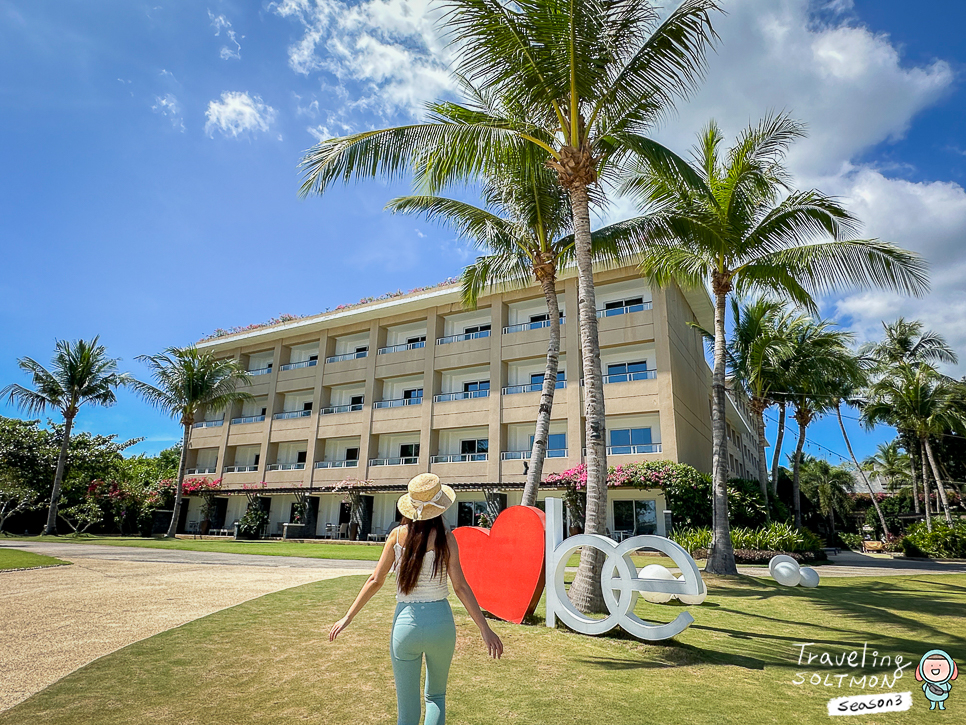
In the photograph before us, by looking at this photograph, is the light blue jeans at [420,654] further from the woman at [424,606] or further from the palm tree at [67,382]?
the palm tree at [67,382]

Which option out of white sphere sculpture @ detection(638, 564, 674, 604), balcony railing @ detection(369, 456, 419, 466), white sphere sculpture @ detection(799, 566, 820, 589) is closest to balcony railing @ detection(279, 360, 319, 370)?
balcony railing @ detection(369, 456, 419, 466)

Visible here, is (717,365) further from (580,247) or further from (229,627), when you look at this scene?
(229,627)

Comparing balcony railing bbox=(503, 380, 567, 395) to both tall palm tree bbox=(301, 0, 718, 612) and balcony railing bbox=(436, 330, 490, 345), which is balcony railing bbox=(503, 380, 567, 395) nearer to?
balcony railing bbox=(436, 330, 490, 345)

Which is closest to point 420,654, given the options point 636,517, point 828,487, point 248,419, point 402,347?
point 636,517

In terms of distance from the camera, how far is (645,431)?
26.2 metres

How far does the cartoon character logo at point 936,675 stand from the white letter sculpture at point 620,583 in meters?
2.11

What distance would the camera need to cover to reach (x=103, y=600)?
9.09 metres

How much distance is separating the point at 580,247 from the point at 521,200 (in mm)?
3774

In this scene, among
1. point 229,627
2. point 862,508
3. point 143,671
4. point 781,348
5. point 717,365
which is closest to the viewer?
point 143,671

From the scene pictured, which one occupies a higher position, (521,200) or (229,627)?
(521,200)

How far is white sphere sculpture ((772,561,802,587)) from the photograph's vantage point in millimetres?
11977

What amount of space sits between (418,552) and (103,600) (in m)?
8.64

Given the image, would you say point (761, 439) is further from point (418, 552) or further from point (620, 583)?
point (418, 552)

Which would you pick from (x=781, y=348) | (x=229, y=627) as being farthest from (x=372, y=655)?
(x=781, y=348)
